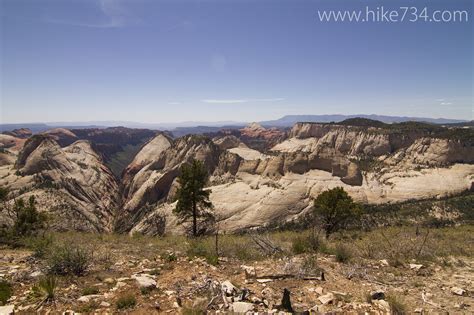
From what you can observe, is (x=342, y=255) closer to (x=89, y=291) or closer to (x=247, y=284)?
(x=247, y=284)

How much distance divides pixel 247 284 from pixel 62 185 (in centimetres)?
7091

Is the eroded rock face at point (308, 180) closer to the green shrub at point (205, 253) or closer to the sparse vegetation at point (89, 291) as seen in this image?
the green shrub at point (205, 253)

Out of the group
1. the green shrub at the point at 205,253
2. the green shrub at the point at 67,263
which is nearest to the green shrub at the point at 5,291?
the green shrub at the point at 67,263

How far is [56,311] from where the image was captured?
6.68 metres

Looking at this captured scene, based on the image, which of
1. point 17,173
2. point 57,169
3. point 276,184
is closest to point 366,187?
point 276,184

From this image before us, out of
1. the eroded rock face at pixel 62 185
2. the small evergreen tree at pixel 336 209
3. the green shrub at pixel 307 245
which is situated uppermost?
the green shrub at pixel 307 245

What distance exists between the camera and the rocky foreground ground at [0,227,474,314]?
7.05m

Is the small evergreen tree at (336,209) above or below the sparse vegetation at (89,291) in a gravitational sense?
below

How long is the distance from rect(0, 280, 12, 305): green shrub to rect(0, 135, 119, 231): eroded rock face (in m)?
45.7

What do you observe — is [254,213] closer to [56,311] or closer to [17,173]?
[56,311]

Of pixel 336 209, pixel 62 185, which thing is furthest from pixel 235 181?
pixel 336 209

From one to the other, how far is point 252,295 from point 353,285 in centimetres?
351

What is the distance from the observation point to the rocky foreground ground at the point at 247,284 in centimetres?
705

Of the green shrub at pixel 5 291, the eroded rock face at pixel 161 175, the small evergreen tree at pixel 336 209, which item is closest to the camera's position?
the green shrub at pixel 5 291
